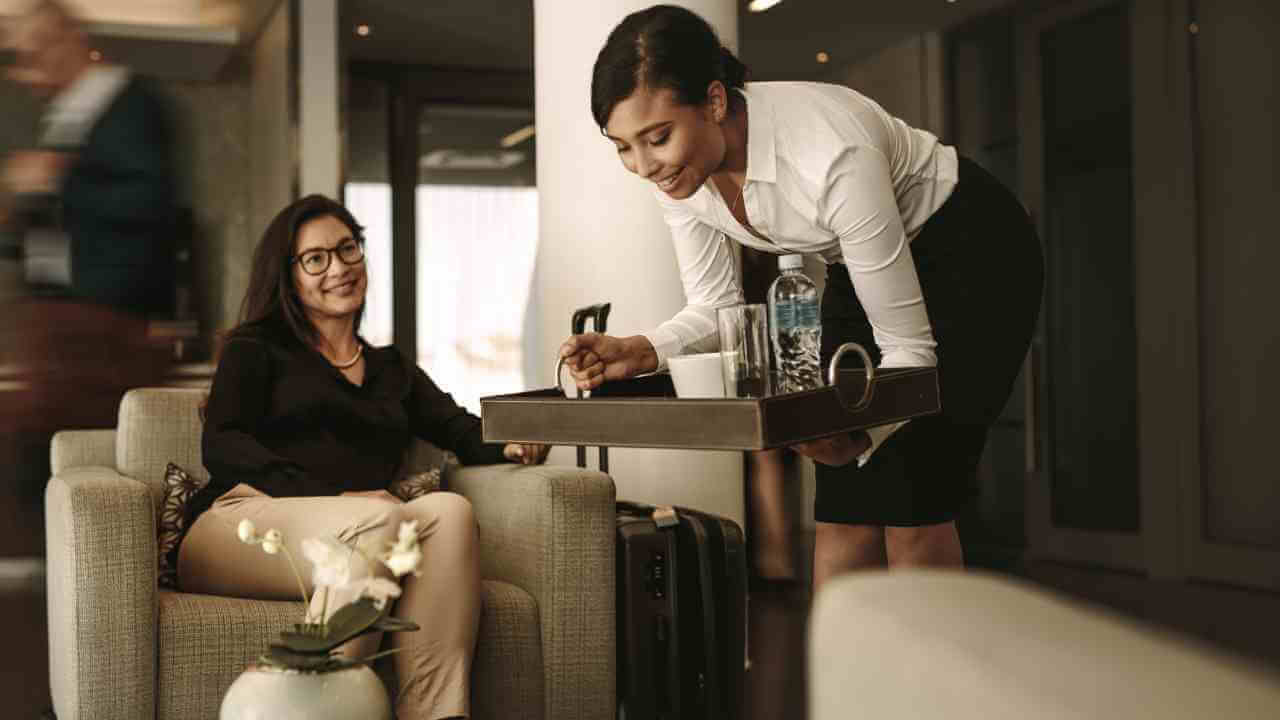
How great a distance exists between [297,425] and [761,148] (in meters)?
1.27

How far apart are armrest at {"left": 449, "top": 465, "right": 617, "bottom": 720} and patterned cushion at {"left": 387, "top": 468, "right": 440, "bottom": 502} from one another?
0.34 meters

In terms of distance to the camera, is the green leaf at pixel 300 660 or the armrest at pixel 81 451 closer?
the green leaf at pixel 300 660

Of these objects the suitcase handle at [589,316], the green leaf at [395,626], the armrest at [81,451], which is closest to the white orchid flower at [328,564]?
the green leaf at [395,626]

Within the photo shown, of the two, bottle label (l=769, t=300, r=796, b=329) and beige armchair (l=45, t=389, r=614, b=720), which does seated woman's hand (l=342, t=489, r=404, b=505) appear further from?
bottle label (l=769, t=300, r=796, b=329)

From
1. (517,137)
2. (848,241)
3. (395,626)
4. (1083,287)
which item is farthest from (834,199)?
(517,137)

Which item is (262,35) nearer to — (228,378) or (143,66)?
(143,66)

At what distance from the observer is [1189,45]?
15.7 ft

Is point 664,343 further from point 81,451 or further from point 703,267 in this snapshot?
point 81,451

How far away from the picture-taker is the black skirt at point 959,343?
5.90 feet

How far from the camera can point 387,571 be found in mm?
2164

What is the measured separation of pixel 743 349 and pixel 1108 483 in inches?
162

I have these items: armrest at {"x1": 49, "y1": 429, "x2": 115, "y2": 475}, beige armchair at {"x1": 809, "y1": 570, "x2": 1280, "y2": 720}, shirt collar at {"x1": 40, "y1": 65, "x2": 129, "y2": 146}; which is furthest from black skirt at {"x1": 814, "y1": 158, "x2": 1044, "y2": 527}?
shirt collar at {"x1": 40, "y1": 65, "x2": 129, "y2": 146}

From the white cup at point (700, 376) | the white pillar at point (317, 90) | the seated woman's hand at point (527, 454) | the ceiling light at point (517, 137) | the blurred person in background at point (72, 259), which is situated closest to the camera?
the white cup at point (700, 376)

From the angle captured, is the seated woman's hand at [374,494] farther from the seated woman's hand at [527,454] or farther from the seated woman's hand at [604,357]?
the seated woman's hand at [604,357]
